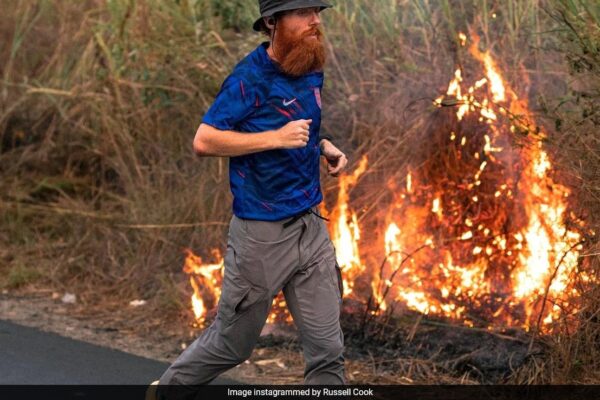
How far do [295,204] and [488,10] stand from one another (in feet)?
11.1

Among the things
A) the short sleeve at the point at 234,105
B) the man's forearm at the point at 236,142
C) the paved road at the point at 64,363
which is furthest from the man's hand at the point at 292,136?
the paved road at the point at 64,363

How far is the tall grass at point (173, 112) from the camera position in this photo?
7.43m

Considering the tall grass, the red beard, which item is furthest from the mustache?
the tall grass

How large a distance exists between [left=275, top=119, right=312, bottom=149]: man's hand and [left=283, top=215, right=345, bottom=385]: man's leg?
41 centimetres

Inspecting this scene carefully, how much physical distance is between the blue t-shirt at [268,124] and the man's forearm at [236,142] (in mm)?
39

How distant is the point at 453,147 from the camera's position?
7457 mm

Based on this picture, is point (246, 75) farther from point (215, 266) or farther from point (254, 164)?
point (215, 266)

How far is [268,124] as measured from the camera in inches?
196

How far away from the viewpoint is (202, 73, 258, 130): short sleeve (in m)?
4.91

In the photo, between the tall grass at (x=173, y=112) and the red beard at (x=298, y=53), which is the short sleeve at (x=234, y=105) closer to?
the red beard at (x=298, y=53)

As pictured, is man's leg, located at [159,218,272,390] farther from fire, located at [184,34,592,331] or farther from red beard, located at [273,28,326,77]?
fire, located at [184,34,592,331]

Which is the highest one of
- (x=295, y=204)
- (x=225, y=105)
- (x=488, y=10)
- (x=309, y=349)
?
(x=488, y=10)
